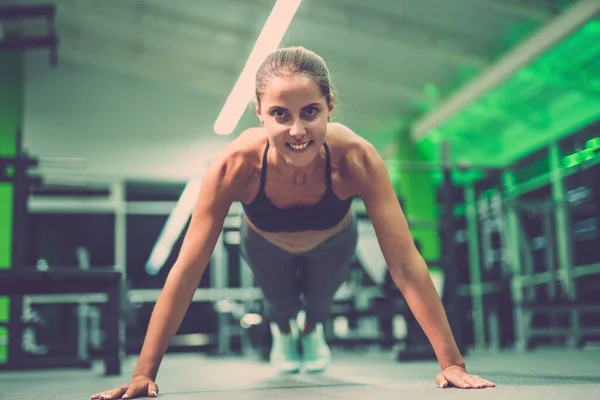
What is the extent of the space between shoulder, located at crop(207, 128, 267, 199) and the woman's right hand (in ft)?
1.87

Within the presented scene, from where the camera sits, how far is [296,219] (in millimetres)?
2049

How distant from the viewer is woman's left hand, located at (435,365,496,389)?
5.00ft

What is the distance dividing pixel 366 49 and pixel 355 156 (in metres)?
4.88

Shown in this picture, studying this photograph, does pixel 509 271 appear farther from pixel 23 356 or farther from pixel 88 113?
pixel 88 113

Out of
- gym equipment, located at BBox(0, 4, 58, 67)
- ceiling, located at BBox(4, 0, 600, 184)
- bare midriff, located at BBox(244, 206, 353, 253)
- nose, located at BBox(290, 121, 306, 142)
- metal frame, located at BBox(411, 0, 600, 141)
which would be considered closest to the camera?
nose, located at BBox(290, 121, 306, 142)

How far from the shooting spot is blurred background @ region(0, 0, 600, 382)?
4.10 m

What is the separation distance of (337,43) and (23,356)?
14.2ft

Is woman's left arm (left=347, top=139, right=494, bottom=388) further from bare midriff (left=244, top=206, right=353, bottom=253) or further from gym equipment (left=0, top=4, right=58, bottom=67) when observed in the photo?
gym equipment (left=0, top=4, right=58, bottom=67)

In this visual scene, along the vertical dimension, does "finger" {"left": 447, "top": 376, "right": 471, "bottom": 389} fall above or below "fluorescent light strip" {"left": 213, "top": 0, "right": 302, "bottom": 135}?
below

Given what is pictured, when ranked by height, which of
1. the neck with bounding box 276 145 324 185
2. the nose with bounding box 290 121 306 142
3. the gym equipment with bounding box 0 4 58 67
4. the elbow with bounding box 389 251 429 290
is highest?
the gym equipment with bounding box 0 4 58 67

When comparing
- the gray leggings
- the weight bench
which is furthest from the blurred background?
the gray leggings

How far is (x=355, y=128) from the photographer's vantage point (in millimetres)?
8547

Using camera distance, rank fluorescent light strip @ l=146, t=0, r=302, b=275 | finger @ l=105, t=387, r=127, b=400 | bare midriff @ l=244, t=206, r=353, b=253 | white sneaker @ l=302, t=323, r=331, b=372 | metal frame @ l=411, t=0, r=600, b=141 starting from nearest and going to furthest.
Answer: finger @ l=105, t=387, r=127, b=400, bare midriff @ l=244, t=206, r=353, b=253, white sneaker @ l=302, t=323, r=331, b=372, metal frame @ l=411, t=0, r=600, b=141, fluorescent light strip @ l=146, t=0, r=302, b=275

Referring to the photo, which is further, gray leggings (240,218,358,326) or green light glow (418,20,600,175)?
green light glow (418,20,600,175)
